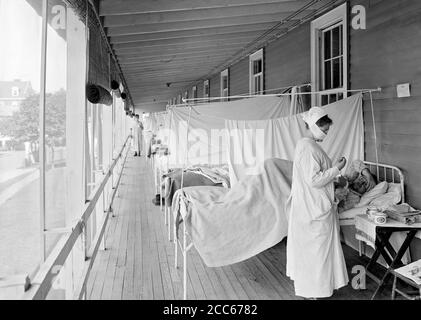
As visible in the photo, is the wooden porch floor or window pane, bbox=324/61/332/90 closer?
the wooden porch floor

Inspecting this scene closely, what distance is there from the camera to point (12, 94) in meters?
1.95

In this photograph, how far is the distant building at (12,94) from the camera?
1.85 metres

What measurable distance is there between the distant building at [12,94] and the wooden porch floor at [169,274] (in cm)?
199

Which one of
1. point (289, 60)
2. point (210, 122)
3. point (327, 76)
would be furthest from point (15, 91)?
point (289, 60)

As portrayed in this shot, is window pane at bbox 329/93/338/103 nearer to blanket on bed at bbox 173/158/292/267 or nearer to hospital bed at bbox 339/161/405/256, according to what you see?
hospital bed at bbox 339/161/405/256

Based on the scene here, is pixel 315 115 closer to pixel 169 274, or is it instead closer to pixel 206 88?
pixel 169 274

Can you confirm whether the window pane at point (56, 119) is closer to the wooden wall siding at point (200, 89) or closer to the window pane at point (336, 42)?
the window pane at point (336, 42)

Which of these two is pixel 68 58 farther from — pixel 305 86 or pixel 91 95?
pixel 305 86

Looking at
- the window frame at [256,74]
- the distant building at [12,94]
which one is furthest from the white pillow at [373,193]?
the window frame at [256,74]

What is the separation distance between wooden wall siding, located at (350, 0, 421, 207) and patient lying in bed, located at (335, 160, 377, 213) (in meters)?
0.23

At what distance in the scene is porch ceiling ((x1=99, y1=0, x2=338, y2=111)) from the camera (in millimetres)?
4582

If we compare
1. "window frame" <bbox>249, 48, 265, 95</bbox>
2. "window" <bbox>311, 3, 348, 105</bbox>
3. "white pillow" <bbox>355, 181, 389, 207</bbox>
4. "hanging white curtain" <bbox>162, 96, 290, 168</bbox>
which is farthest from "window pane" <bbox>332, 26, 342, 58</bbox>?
"window frame" <bbox>249, 48, 265, 95</bbox>
